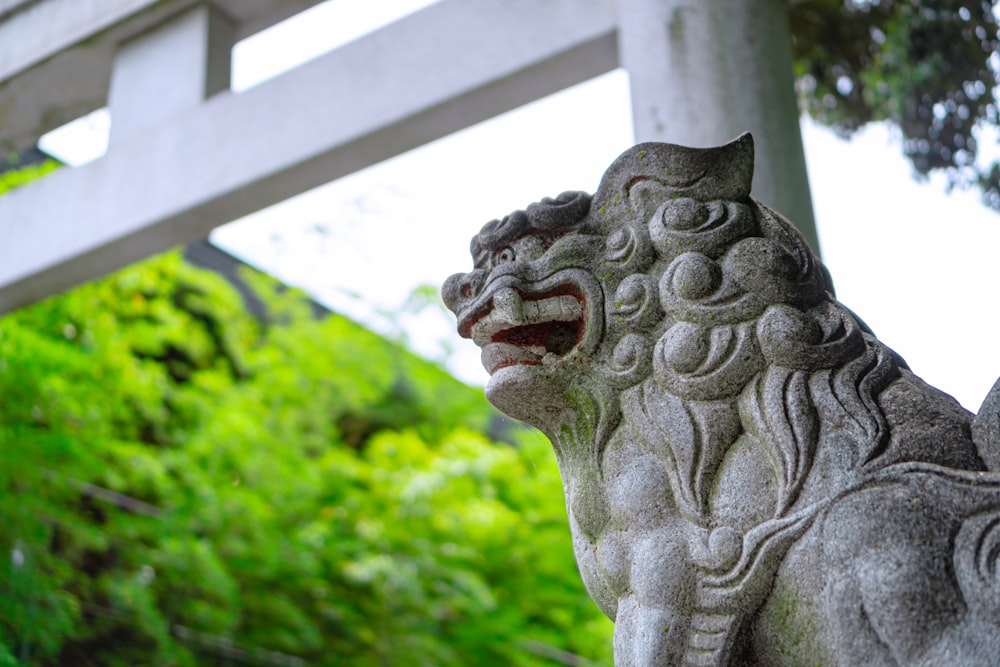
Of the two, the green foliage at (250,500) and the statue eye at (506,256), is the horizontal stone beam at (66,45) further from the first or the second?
the statue eye at (506,256)

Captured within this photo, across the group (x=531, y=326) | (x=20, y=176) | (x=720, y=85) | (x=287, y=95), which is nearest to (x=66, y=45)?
(x=287, y=95)

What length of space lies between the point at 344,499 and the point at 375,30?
11.3 ft

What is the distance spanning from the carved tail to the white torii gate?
1.07 m

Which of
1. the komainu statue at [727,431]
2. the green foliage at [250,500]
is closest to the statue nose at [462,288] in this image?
the komainu statue at [727,431]

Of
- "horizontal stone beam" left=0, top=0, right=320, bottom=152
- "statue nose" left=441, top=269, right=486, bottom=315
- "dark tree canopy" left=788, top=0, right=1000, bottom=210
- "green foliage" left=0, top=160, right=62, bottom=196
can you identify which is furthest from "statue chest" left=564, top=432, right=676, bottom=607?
"green foliage" left=0, top=160, right=62, bottom=196

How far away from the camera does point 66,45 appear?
3.23 m

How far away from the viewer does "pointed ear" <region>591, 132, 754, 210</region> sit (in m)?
1.30

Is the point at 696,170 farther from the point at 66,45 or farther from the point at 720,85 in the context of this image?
the point at 66,45

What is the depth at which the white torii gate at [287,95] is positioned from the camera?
7.32 feet

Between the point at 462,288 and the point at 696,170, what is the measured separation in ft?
1.06

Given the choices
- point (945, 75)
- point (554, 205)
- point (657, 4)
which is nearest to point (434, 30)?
point (657, 4)

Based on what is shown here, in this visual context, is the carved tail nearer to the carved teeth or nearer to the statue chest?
the statue chest

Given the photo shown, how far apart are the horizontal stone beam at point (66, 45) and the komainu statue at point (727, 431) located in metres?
2.00

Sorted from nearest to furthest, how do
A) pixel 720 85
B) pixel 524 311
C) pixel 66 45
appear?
1. pixel 524 311
2. pixel 720 85
3. pixel 66 45
